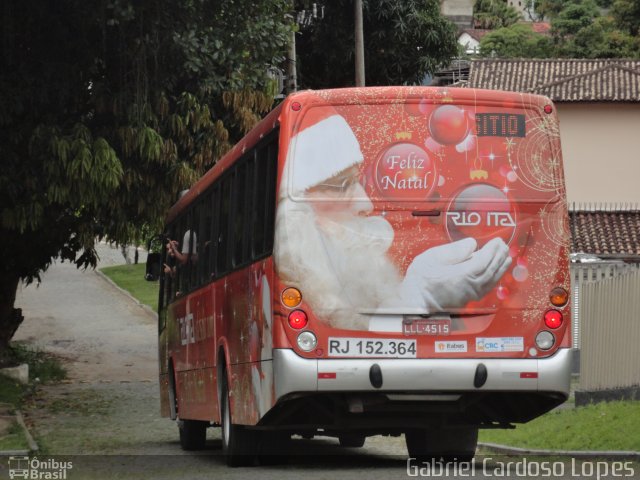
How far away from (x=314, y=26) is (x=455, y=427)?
2601 cm

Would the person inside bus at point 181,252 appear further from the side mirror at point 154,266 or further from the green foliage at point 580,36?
the green foliage at point 580,36

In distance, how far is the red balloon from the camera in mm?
10789

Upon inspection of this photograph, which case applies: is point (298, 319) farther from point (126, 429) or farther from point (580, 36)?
point (580, 36)

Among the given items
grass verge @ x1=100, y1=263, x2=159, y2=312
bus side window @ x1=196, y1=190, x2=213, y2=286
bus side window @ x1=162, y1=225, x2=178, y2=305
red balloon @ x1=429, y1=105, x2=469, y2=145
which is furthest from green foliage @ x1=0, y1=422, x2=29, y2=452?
grass verge @ x1=100, y1=263, x2=159, y2=312

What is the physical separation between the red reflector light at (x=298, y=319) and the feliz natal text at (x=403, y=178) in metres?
1.20

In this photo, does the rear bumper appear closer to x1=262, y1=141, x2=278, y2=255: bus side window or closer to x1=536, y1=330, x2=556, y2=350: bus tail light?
x1=536, y1=330, x2=556, y2=350: bus tail light

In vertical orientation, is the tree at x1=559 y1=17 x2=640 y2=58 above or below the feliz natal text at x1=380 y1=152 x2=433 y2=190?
above

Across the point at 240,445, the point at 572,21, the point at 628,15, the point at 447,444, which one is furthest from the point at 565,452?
the point at 572,21

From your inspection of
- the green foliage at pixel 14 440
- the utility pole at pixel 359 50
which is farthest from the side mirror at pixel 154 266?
the utility pole at pixel 359 50

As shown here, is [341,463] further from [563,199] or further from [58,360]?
[58,360]

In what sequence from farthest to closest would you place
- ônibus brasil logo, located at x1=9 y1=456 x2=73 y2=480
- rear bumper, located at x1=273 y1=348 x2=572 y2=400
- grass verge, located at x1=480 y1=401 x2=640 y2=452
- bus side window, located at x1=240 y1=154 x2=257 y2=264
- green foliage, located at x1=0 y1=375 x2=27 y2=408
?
green foliage, located at x1=0 y1=375 x2=27 y2=408 → grass verge, located at x1=480 y1=401 x2=640 y2=452 → ônibus brasil logo, located at x1=9 y1=456 x2=73 y2=480 → bus side window, located at x1=240 y1=154 x2=257 y2=264 → rear bumper, located at x1=273 y1=348 x2=572 y2=400

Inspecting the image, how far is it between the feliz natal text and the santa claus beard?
31 cm

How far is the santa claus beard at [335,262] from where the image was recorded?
10.5 m

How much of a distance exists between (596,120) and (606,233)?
9984 millimetres
